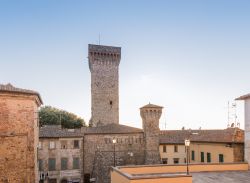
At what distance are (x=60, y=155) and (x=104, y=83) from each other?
60.3 feet

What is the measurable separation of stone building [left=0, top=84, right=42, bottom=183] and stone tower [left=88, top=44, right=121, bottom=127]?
110ft

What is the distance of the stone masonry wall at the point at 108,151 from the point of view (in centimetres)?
3987

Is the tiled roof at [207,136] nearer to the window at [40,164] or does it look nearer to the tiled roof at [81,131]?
the tiled roof at [81,131]

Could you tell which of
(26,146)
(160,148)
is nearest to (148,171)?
(26,146)

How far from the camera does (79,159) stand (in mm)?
40406

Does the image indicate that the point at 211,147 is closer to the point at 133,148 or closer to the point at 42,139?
the point at 133,148

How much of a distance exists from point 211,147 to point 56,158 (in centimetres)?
2054

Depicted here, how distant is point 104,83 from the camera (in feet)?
179

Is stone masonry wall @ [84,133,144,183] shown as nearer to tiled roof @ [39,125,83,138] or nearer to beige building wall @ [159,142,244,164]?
tiled roof @ [39,125,83,138]

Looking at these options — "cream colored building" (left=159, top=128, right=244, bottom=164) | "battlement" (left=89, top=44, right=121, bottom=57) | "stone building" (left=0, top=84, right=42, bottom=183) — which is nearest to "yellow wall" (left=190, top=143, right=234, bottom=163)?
"cream colored building" (left=159, top=128, right=244, bottom=164)

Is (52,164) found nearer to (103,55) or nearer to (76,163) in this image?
(76,163)

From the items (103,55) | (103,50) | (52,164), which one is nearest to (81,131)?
(52,164)

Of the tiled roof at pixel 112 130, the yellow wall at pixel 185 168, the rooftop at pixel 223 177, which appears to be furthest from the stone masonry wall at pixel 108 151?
the rooftop at pixel 223 177

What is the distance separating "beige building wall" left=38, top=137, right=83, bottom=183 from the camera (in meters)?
39.2
